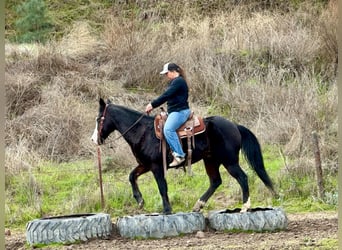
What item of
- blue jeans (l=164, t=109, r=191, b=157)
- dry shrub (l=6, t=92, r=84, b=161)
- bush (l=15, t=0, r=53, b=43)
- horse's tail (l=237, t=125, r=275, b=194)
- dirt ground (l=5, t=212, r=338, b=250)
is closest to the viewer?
dirt ground (l=5, t=212, r=338, b=250)

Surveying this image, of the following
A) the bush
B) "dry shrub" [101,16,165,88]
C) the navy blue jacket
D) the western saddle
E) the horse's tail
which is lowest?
the horse's tail

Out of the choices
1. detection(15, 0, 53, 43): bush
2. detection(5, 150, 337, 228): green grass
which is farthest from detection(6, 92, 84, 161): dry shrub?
detection(15, 0, 53, 43): bush

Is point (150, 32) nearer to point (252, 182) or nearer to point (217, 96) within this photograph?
point (217, 96)

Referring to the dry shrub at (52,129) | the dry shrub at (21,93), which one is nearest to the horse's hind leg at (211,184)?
the dry shrub at (52,129)

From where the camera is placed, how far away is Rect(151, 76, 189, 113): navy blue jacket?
784cm

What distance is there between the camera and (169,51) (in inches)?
685

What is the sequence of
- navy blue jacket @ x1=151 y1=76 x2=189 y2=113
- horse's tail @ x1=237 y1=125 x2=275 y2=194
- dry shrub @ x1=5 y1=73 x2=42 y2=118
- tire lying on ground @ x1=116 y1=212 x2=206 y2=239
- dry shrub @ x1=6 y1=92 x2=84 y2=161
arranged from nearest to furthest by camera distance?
tire lying on ground @ x1=116 y1=212 x2=206 y2=239
navy blue jacket @ x1=151 y1=76 x2=189 y2=113
horse's tail @ x1=237 y1=125 x2=275 y2=194
dry shrub @ x1=6 y1=92 x2=84 y2=161
dry shrub @ x1=5 y1=73 x2=42 y2=118

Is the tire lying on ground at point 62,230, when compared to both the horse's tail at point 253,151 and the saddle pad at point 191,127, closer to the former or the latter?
the saddle pad at point 191,127

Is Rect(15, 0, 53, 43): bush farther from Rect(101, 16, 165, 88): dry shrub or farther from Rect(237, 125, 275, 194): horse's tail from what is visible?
Rect(237, 125, 275, 194): horse's tail

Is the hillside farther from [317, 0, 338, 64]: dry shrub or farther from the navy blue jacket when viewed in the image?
the navy blue jacket

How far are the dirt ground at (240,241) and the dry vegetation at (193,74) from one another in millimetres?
3652

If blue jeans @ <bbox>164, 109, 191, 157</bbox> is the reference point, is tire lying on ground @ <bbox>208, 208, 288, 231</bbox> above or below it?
below

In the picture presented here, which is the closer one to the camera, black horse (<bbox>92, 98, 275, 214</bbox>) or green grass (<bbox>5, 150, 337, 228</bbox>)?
black horse (<bbox>92, 98, 275, 214</bbox>)

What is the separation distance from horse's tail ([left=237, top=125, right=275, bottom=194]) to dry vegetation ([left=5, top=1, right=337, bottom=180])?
3.08 meters
